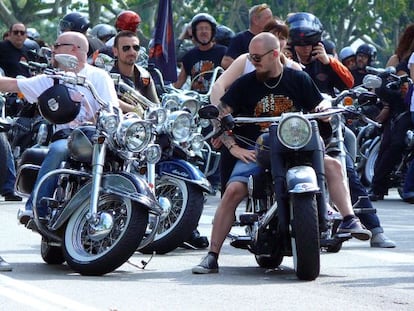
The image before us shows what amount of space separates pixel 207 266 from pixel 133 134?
3.33ft

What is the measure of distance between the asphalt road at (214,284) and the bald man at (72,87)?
0.57 meters

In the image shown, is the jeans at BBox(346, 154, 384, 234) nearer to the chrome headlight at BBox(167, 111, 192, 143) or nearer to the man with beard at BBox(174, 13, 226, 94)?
the chrome headlight at BBox(167, 111, 192, 143)

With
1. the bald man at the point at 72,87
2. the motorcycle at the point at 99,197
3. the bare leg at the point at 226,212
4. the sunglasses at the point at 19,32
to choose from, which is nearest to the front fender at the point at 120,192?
the motorcycle at the point at 99,197

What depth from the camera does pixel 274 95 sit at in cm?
1082

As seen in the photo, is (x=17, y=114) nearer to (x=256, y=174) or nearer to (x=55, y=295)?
(x=256, y=174)

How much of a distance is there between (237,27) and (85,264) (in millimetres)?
45440

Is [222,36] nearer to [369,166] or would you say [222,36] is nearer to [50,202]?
[369,166]

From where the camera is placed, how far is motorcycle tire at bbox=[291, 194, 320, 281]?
980cm

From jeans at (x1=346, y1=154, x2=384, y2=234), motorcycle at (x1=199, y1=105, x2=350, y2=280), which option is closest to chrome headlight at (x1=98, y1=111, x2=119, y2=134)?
motorcycle at (x1=199, y1=105, x2=350, y2=280)

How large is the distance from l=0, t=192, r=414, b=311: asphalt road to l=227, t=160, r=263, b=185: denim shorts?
2.07ft

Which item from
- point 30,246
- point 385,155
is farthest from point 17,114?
point 30,246

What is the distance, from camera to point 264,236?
10422 millimetres

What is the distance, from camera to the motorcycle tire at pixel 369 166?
19.5 m

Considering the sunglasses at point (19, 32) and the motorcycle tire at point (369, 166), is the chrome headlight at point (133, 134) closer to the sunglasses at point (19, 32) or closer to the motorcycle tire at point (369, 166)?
the motorcycle tire at point (369, 166)
